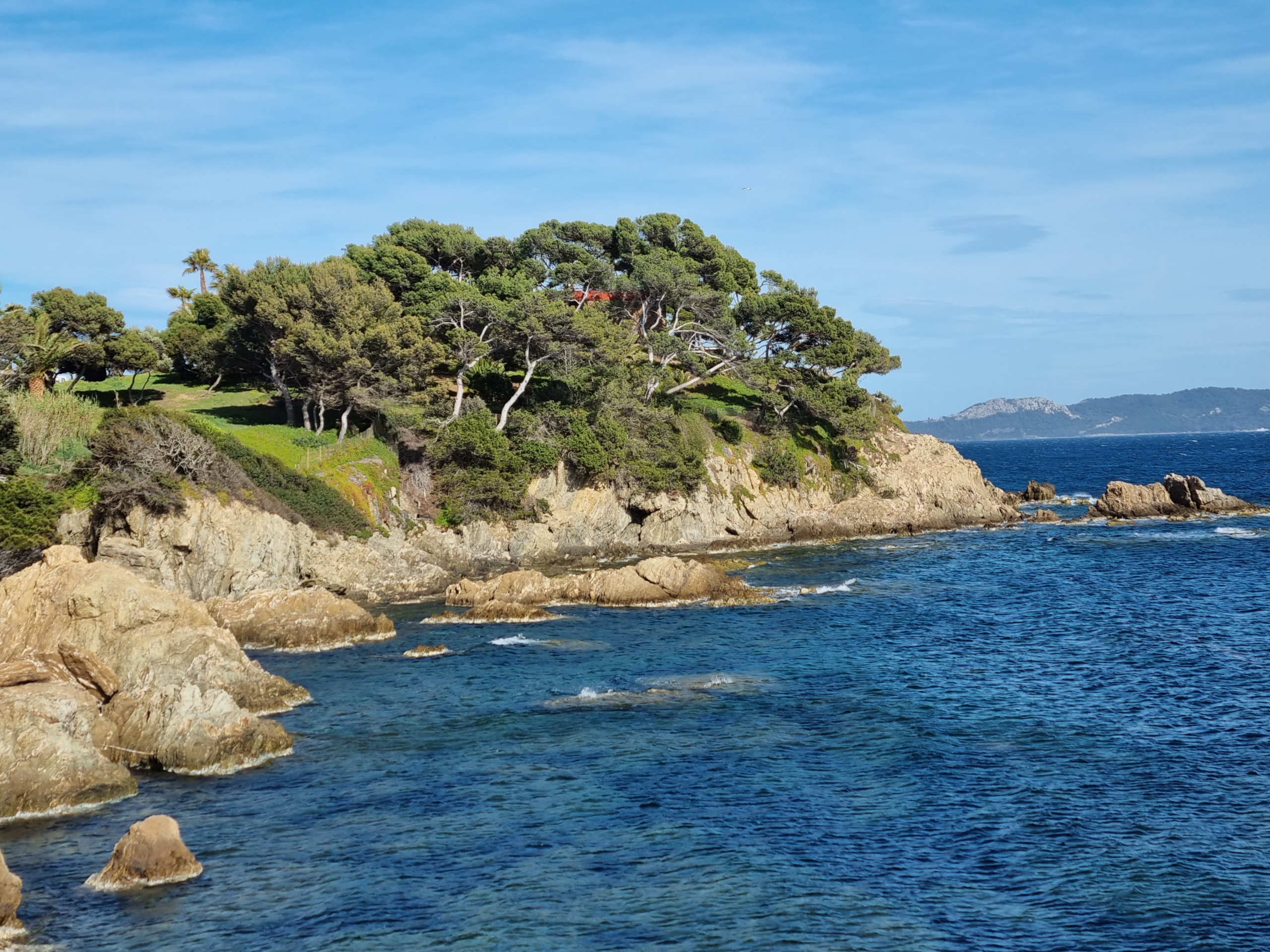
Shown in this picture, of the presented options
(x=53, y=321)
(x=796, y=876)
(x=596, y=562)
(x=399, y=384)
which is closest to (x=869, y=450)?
(x=596, y=562)

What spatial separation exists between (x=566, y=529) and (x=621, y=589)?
18.0 meters

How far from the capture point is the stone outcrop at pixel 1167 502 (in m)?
88.5

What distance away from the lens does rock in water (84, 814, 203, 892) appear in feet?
72.4

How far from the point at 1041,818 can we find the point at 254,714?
24668 mm

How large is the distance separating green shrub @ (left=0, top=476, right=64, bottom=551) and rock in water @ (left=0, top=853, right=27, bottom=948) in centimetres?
2913

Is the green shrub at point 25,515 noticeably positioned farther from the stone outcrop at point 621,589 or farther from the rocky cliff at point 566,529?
the stone outcrop at point 621,589

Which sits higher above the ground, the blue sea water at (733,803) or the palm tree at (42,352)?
the palm tree at (42,352)

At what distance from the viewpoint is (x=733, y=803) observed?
87.6ft

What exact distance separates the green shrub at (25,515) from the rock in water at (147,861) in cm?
2786

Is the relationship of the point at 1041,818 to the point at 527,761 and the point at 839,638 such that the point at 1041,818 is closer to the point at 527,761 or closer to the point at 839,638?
the point at 527,761

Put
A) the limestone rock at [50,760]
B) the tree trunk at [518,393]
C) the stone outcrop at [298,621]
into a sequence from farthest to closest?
1. the tree trunk at [518,393]
2. the stone outcrop at [298,621]
3. the limestone rock at [50,760]

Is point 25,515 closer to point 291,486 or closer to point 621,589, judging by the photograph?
point 291,486

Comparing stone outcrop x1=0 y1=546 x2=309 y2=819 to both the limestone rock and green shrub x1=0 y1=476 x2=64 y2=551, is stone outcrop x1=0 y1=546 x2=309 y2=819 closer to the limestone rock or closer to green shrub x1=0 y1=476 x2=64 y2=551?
the limestone rock

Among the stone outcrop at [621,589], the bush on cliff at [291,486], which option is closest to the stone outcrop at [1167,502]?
the stone outcrop at [621,589]
